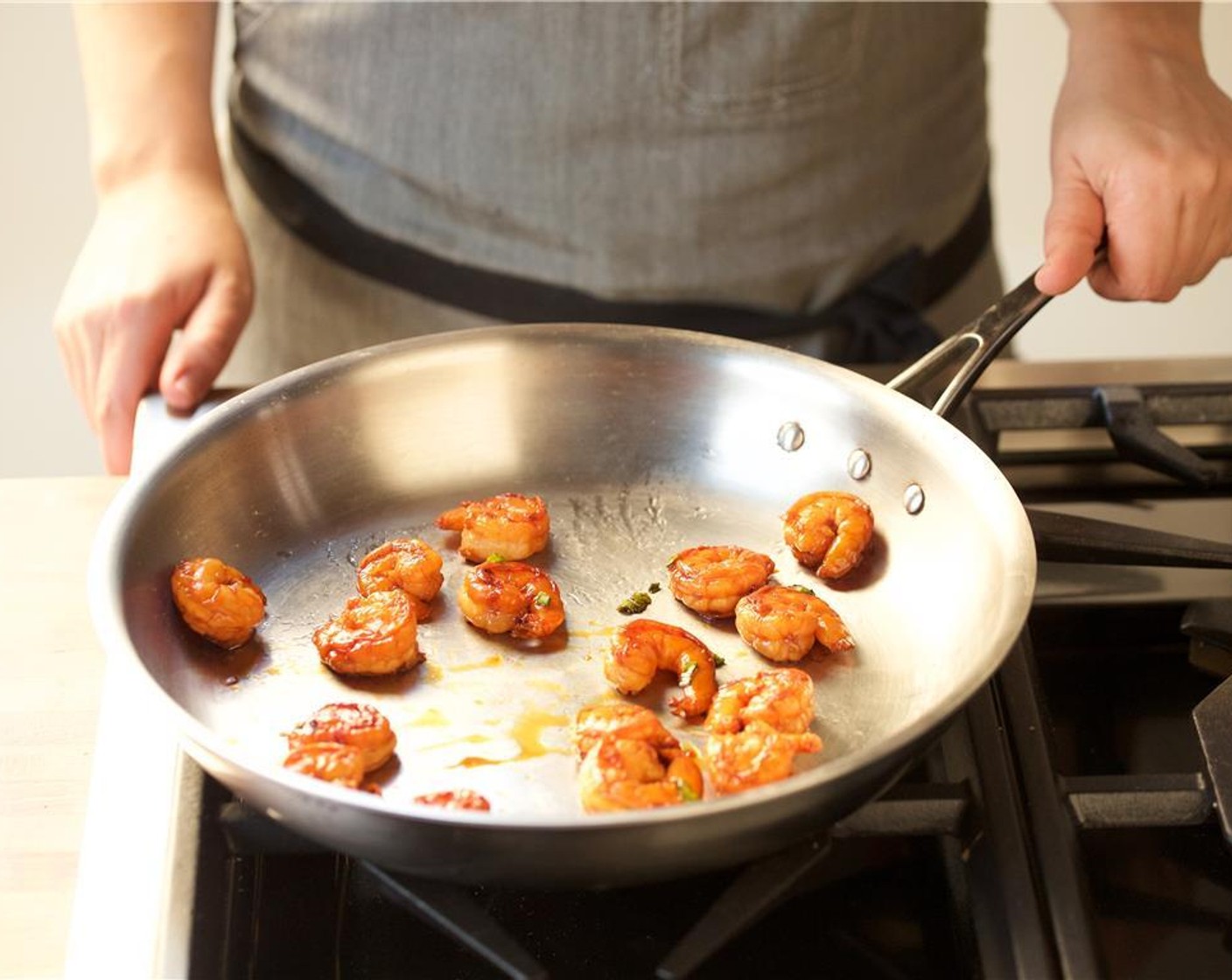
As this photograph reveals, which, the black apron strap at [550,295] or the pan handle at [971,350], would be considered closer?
the pan handle at [971,350]

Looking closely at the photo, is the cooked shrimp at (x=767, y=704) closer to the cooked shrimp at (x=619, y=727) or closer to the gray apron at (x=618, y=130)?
the cooked shrimp at (x=619, y=727)

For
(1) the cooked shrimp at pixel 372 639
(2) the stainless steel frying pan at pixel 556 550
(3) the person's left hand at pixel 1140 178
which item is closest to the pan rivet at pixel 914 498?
(2) the stainless steel frying pan at pixel 556 550

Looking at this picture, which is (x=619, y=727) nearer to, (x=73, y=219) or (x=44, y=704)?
(x=44, y=704)

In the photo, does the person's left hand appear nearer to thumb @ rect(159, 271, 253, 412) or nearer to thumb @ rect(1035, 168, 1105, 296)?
thumb @ rect(1035, 168, 1105, 296)

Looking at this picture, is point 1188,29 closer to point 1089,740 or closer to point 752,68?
point 752,68

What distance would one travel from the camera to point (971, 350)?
1031 mm

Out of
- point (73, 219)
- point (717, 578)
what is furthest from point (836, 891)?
point (73, 219)

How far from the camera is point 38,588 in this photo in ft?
3.29

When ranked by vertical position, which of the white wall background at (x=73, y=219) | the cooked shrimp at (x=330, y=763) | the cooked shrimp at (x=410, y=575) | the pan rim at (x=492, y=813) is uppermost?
the pan rim at (x=492, y=813)

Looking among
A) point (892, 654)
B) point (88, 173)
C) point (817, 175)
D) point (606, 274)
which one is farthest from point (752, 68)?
point (88, 173)

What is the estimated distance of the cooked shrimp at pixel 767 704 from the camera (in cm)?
81

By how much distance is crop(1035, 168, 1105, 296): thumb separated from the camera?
3.51ft

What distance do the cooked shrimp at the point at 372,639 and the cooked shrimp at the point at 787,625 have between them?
0.22 metres

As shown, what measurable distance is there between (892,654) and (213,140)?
81 cm
